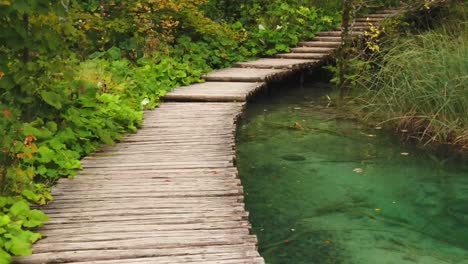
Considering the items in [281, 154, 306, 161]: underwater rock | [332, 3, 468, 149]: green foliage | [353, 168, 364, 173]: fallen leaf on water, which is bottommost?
[353, 168, 364, 173]: fallen leaf on water

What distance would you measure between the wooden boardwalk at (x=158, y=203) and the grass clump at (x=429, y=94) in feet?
8.81

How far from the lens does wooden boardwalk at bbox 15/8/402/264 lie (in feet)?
11.5

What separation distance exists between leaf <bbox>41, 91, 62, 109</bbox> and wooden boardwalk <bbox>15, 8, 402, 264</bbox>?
1.78ft

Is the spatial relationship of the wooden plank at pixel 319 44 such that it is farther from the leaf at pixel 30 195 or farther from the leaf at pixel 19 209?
the leaf at pixel 19 209

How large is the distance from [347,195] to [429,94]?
2505mm

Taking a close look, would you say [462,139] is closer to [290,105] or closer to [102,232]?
[290,105]

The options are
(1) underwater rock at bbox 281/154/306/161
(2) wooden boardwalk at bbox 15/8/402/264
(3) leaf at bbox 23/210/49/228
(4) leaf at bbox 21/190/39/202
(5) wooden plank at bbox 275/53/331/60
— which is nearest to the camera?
(2) wooden boardwalk at bbox 15/8/402/264

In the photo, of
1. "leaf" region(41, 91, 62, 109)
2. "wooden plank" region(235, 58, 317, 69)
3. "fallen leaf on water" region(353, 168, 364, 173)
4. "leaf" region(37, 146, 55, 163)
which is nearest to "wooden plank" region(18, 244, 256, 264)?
"leaf" region(37, 146, 55, 163)

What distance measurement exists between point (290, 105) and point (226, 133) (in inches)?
174

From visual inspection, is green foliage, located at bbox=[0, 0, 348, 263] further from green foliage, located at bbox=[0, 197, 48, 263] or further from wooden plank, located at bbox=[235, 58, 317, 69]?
wooden plank, located at bbox=[235, 58, 317, 69]

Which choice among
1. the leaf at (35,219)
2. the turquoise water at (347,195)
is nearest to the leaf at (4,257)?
the leaf at (35,219)

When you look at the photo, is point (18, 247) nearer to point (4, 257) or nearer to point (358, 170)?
A: point (4, 257)

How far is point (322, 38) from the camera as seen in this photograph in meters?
13.9

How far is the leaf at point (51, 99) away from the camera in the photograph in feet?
16.6
